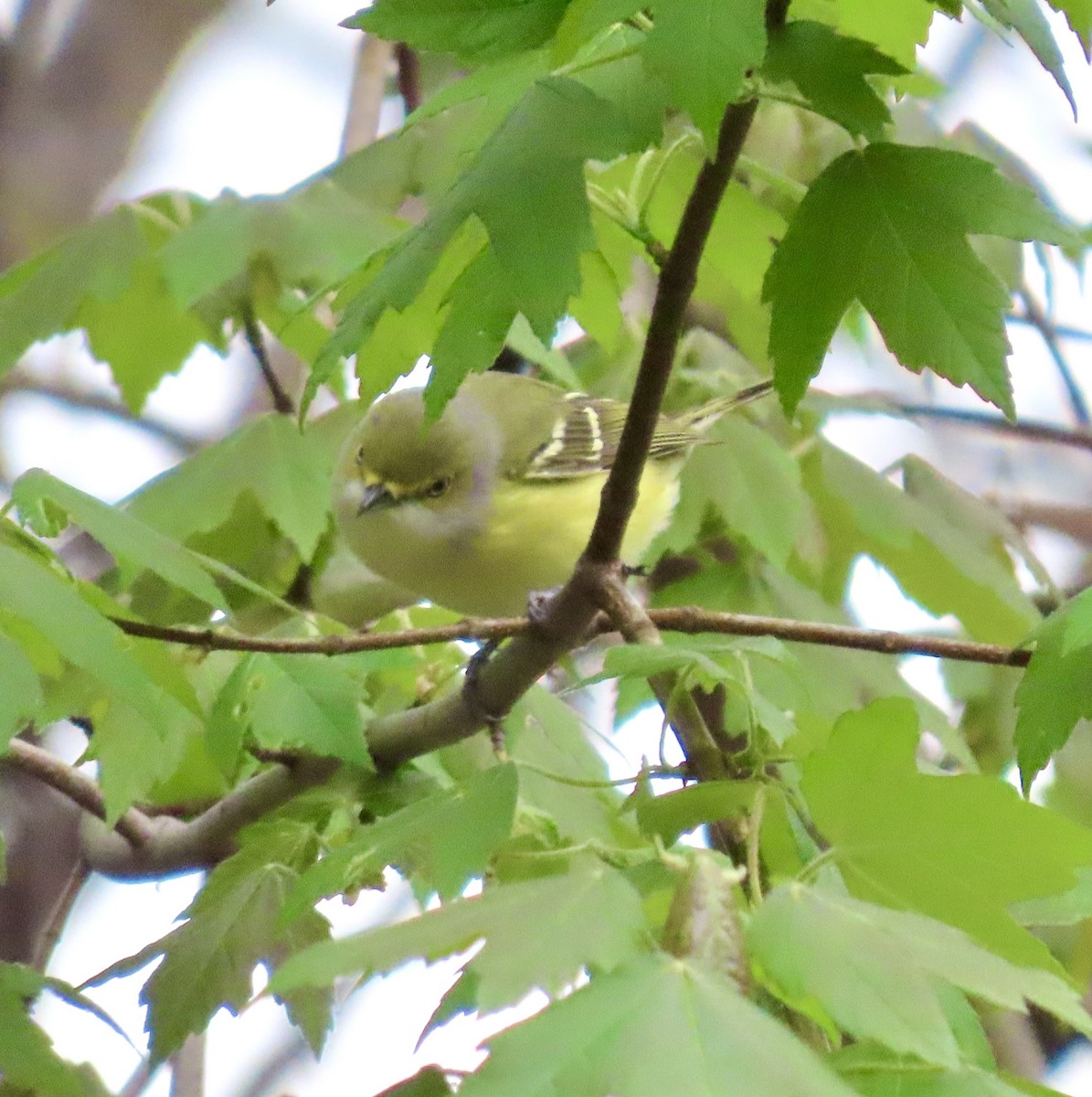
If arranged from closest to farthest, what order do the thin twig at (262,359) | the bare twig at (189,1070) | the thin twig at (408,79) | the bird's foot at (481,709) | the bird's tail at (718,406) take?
1. the bird's foot at (481,709)
2. the bare twig at (189,1070)
3. the thin twig at (262,359)
4. the bird's tail at (718,406)
5. the thin twig at (408,79)

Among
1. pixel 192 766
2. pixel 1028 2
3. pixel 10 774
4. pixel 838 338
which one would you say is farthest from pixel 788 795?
pixel 838 338

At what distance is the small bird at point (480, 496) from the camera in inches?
97.4

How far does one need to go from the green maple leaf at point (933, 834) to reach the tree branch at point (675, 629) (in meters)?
0.25

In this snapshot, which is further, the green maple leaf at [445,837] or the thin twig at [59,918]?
the thin twig at [59,918]

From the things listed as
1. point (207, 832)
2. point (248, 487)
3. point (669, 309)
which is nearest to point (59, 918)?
point (207, 832)

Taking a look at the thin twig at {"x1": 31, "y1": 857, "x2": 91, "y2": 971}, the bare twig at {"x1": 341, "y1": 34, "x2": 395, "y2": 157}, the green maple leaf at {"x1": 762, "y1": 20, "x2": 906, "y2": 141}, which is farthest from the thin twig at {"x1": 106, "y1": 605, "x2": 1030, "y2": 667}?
the bare twig at {"x1": 341, "y1": 34, "x2": 395, "y2": 157}

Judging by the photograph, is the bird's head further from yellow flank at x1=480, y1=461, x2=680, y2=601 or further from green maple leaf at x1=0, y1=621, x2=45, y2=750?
green maple leaf at x1=0, y1=621, x2=45, y2=750

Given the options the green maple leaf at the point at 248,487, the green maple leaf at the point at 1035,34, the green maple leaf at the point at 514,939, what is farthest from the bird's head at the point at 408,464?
the green maple leaf at the point at 514,939

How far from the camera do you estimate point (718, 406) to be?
7.99 ft

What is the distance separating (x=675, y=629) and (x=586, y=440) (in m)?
1.52

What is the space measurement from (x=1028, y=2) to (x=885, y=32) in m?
0.22

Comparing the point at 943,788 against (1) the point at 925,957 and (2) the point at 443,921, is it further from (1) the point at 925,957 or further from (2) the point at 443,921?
(2) the point at 443,921

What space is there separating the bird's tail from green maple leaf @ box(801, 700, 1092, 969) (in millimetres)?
1430

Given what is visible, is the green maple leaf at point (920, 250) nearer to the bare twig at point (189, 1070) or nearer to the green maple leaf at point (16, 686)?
the green maple leaf at point (16, 686)
